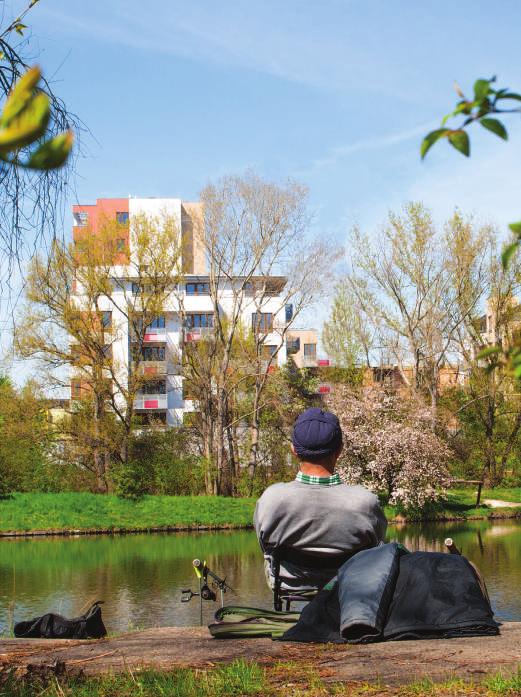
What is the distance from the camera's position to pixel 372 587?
312cm

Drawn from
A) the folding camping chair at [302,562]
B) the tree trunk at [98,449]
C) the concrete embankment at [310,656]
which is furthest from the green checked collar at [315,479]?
the tree trunk at [98,449]

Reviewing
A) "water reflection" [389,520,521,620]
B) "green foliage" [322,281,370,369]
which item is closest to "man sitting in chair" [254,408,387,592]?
"water reflection" [389,520,521,620]

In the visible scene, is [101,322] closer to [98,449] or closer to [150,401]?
[98,449]

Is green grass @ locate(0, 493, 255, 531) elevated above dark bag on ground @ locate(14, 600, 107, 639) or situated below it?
below

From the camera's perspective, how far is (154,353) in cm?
4650

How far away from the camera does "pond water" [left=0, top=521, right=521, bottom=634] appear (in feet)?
39.6

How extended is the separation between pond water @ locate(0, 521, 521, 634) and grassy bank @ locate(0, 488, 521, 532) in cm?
118

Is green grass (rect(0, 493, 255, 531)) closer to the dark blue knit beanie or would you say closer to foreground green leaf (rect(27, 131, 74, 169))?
the dark blue knit beanie

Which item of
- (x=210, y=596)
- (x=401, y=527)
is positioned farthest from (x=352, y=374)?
(x=210, y=596)

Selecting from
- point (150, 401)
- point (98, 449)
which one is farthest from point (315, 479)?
point (150, 401)

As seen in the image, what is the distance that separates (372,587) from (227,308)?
43656 millimetres

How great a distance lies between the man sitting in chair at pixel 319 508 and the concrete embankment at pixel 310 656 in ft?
1.88

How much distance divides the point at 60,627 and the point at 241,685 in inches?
78.6

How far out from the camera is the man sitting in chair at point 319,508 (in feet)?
12.3
